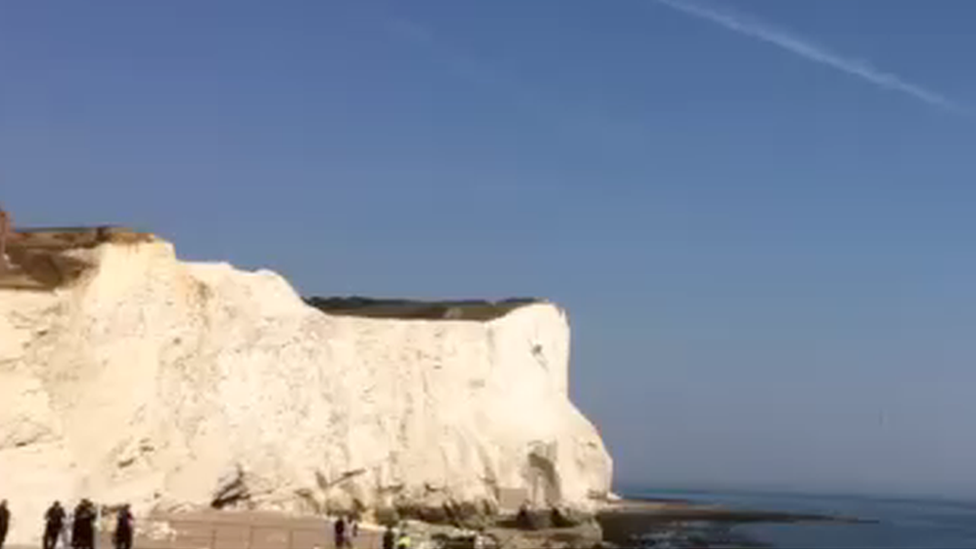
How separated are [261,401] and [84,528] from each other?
15.5 metres

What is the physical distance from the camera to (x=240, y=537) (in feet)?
86.3

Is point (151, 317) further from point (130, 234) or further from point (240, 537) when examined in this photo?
point (240, 537)

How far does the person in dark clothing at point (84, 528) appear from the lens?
851 inches

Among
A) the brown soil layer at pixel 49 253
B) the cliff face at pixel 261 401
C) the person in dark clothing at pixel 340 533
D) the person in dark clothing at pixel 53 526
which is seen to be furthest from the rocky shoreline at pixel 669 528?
the person in dark clothing at pixel 53 526

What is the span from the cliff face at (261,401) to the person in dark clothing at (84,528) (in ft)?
13.8

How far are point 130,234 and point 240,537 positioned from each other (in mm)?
8564

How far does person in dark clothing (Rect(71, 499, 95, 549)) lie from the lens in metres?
21.6

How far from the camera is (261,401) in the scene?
37125 mm

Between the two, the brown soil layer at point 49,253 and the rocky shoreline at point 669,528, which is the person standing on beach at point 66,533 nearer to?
the brown soil layer at point 49,253

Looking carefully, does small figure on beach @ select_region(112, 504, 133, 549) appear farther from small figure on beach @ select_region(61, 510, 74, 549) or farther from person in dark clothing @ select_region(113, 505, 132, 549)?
small figure on beach @ select_region(61, 510, 74, 549)

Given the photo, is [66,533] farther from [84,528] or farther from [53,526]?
[84,528]

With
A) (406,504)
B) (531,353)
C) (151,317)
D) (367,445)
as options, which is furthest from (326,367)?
(531,353)

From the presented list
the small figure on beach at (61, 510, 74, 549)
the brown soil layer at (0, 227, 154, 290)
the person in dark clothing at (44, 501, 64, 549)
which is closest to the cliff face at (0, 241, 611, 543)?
the brown soil layer at (0, 227, 154, 290)

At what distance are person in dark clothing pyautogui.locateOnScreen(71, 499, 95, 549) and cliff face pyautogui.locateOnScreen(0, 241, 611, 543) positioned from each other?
4198 mm
